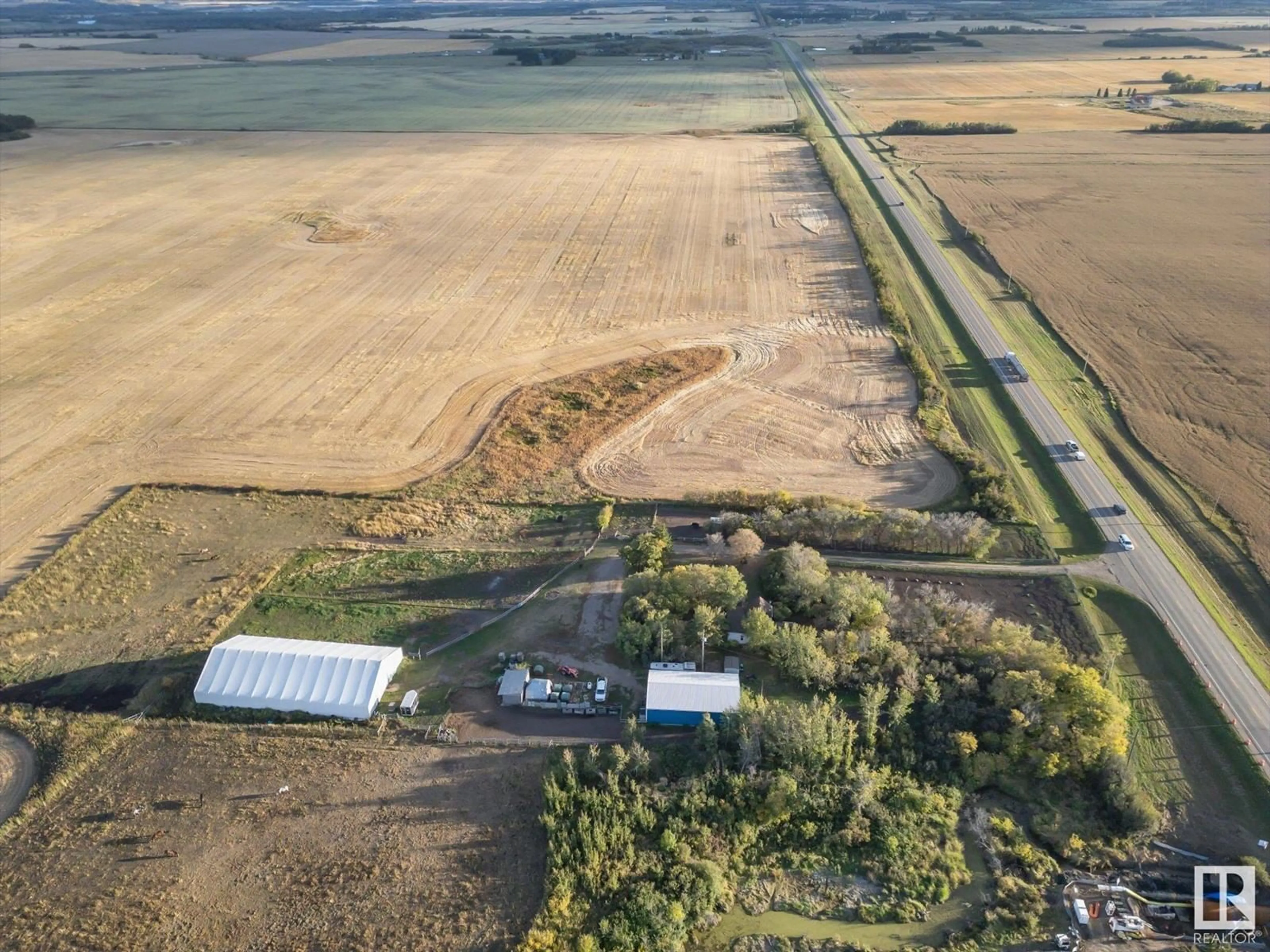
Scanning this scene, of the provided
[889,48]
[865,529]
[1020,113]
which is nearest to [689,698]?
[865,529]

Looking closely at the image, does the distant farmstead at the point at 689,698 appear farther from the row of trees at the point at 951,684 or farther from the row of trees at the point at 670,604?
the row of trees at the point at 951,684

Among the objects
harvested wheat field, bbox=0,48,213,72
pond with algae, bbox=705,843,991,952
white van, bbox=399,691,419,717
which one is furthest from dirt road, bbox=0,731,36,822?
harvested wheat field, bbox=0,48,213,72

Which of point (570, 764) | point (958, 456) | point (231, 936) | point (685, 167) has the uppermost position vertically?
point (685, 167)

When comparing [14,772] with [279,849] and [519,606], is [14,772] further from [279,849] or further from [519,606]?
[519,606]

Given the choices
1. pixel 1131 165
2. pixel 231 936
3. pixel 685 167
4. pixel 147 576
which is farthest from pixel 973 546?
pixel 1131 165

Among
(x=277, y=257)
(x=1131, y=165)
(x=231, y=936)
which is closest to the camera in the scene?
(x=231, y=936)

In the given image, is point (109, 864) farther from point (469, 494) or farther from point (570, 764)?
point (469, 494)
